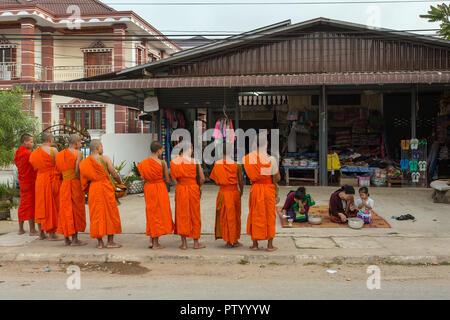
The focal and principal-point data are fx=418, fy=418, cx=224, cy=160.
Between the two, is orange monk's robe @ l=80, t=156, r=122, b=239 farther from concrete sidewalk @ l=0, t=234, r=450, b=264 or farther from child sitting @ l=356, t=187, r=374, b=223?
child sitting @ l=356, t=187, r=374, b=223

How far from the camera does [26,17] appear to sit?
2302 centimetres

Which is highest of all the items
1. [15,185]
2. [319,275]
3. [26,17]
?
[26,17]

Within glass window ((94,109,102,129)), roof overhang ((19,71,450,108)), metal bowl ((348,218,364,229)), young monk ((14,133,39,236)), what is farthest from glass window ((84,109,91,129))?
metal bowl ((348,218,364,229))

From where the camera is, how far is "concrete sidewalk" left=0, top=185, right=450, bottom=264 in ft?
21.0

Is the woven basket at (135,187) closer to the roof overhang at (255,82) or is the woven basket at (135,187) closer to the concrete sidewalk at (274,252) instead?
the roof overhang at (255,82)

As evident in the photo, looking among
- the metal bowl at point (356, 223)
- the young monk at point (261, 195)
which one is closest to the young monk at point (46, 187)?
the young monk at point (261, 195)

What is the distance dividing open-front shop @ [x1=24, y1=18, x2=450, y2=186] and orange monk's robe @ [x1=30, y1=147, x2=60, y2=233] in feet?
15.4

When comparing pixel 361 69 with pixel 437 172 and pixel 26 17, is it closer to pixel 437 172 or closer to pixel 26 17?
pixel 437 172

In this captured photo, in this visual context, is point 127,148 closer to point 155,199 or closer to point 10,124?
point 10,124

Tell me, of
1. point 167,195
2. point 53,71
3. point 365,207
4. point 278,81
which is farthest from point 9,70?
point 365,207

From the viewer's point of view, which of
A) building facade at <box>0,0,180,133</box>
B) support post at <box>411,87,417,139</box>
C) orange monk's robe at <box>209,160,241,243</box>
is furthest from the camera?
building facade at <box>0,0,180,133</box>

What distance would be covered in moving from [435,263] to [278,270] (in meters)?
2.41

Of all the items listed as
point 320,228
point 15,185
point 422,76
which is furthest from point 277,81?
point 15,185

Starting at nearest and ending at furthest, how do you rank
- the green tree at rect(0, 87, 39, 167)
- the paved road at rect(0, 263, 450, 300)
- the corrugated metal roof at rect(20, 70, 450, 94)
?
the paved road at rect(0, 263, 450, 300)
the green tree at rect(0, 87, 39, 167)
the corrugated metal roof at rect(20, 70, 450, 94)
